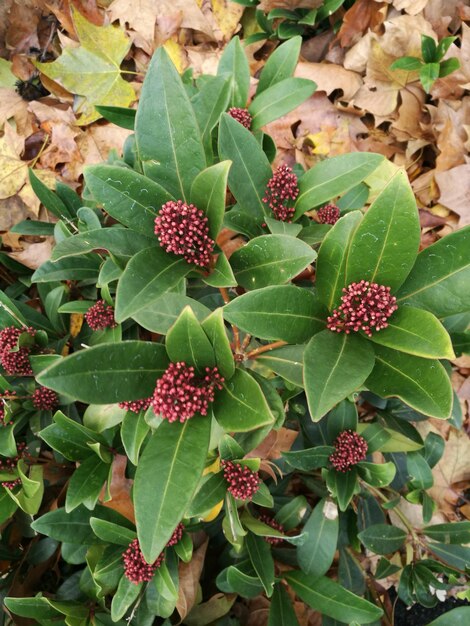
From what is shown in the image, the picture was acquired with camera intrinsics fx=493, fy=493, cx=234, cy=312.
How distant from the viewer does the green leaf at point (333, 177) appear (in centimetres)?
145

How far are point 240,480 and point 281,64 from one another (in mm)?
1587

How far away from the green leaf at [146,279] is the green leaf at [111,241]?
9 centimetres

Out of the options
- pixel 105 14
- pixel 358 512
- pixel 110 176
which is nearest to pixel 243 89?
pixel 110 176

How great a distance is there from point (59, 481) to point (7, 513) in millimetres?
406

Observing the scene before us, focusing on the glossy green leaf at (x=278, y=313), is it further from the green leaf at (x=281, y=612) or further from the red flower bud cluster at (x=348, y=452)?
the green leaf at (x=281, y=612)

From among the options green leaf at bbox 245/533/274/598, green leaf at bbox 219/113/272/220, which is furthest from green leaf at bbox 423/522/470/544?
green leaf at bbox 219/113/272/220

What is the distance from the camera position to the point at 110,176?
1202 mm

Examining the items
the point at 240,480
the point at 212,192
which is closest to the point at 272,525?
the point at 240,480

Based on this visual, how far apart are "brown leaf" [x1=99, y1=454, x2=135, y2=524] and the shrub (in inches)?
0.5

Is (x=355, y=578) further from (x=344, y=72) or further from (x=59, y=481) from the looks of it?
(x=344, y=72)

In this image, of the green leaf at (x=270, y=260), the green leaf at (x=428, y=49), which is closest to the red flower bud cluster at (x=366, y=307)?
the green leaf at (x=270, y=260)

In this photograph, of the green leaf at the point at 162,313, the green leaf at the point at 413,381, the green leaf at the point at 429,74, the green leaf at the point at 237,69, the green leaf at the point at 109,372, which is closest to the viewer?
the green leaf at the point at 109,372

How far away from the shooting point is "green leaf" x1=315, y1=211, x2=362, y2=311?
3.70ft

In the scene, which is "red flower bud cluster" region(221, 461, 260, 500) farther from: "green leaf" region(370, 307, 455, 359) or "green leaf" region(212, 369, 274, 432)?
"green leaf" region(370, 307, 455, 359)
